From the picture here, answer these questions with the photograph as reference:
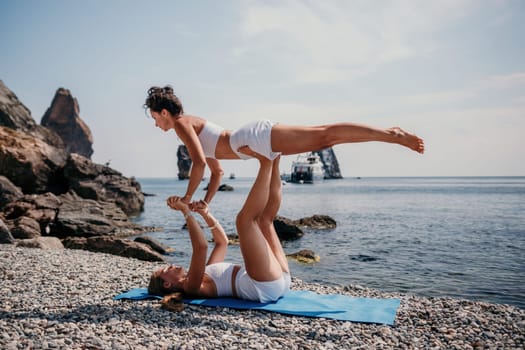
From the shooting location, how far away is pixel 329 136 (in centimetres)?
501

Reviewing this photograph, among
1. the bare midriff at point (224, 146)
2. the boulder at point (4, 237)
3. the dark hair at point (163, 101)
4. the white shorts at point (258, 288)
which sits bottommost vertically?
the boulder at point (4, 237)

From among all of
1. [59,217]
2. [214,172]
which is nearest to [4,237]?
[59,217]

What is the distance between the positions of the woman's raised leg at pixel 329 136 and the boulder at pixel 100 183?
71.4 ft

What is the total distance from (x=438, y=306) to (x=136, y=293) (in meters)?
4.22

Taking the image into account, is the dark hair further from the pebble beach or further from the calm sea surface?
the calm sea surface

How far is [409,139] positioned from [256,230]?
207cm

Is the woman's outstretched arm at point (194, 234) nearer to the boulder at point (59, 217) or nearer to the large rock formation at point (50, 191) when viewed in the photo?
the large rock formation at point (50, 191)

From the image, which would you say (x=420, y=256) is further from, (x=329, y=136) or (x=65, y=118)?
A: (x=65, y=118)

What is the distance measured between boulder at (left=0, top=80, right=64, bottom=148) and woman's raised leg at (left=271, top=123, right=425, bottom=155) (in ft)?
99.5

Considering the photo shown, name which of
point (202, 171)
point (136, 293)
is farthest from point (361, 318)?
point (136, 293)

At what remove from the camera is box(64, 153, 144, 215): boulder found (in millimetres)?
24750

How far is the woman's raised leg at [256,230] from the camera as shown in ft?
16.7

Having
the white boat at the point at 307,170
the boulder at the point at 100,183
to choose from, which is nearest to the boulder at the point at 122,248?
the boulder at the point at 100,183

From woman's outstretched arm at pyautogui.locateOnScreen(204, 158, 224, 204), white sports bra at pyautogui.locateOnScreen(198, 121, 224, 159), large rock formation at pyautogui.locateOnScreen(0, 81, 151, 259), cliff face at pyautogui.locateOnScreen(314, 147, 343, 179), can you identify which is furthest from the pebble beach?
cliff face at pyautogui.locateOnScreen(314, 147, 343, 179)
